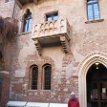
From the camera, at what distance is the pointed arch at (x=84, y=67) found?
33.1 ft

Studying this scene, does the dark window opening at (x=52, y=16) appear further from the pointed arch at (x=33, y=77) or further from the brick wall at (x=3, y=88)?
the brick wall at (x=3, y=88)

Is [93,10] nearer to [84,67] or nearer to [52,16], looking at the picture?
[52,16]

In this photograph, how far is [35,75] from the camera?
11.9 m

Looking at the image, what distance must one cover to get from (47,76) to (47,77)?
6 cm

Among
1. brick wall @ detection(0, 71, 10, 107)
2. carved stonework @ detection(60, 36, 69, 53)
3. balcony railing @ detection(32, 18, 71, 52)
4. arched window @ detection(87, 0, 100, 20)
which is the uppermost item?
arched window @ detection(87, 0, 100, 20)

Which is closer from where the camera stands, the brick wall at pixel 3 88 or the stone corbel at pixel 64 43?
the brick wall at pixel 3 88

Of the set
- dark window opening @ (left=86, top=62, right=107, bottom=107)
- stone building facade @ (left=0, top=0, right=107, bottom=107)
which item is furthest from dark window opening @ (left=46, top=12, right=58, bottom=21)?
dark window opening @ (left=86, top=62, right=107, bottom=107)

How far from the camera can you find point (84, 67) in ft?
34.6

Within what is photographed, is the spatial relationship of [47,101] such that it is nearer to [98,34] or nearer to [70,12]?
[98,34]

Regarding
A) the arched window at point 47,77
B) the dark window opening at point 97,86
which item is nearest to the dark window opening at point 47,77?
the arched window at point 47,77

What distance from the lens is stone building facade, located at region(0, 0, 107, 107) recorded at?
1056cm

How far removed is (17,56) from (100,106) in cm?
649

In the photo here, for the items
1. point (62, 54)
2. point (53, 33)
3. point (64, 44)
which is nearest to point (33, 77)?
point (62, 54)

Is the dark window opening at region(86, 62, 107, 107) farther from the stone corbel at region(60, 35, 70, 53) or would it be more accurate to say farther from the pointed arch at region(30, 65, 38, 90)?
the pointed arch at region(30, 65, 38, 90)
